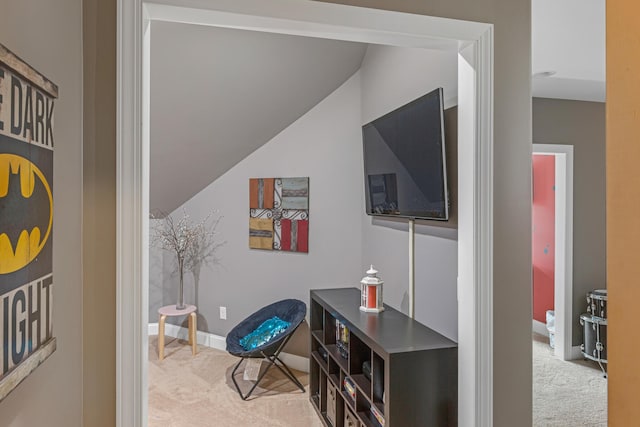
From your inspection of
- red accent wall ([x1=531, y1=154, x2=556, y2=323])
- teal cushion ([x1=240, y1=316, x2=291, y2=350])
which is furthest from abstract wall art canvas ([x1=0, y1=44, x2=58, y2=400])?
red accent wall ([x1=531, y1=154, x2=556, y2=323])

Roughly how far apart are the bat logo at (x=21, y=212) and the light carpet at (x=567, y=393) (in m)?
3.26

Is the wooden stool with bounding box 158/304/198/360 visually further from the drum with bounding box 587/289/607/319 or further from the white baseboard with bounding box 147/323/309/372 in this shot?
the drum with bounding box 587/289/607/319

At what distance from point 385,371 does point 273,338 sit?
54.2 inches

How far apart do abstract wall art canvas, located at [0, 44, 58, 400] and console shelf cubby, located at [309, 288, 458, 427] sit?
1.46m

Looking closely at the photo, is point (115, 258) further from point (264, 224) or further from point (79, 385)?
point (264, 224)

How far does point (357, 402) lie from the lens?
2363mm

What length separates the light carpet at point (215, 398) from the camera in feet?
9.52

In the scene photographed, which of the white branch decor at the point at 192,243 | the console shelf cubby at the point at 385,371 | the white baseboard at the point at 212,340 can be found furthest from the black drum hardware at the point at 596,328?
the white branch decor at the point at 192,243

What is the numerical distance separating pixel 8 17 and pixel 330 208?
9.99ft

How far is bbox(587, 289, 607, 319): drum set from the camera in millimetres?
3844

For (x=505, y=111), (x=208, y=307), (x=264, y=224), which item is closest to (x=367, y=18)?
(x=505, y=111)

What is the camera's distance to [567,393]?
347 cm

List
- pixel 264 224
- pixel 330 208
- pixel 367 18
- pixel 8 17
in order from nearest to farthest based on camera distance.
→ 1. pixel 8 17
2. pixel 367 18
3. pixel 330 208
4. pixel 264 224

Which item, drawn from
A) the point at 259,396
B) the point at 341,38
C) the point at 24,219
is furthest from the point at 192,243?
the point at 24,219
